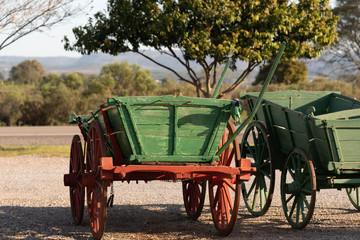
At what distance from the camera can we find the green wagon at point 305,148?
589 cm

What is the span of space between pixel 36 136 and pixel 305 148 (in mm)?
14329

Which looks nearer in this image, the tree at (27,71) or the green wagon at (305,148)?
the green wagon at (305,148)

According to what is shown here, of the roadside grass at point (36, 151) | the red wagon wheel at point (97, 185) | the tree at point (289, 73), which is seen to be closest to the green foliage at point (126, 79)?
the tree at point (289, 73)

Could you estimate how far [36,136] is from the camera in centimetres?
1936

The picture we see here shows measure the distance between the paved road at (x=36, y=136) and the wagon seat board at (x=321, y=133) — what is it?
11364 millimetres

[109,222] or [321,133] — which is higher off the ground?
[321,133]

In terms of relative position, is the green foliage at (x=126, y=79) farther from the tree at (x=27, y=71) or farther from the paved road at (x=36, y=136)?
the tree at (x=27, y=71)

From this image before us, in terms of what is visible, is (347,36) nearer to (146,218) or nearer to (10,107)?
(10,107)

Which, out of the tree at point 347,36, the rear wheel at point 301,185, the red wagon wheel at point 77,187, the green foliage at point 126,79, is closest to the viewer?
the rear wheel at point 301,185

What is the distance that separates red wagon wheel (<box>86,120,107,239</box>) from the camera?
18.3 ft

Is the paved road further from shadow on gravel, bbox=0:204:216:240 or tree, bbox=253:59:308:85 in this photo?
tree, bbox=253:59:308:85

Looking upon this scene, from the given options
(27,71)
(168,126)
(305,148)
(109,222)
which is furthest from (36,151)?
(27,71)

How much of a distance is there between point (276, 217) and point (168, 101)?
2.65 metres

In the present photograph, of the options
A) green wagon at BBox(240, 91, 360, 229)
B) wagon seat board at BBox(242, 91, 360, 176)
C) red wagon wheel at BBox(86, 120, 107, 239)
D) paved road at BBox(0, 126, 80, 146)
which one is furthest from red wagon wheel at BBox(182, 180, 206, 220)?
paved road at BBox(0, 126, 80, 146)
